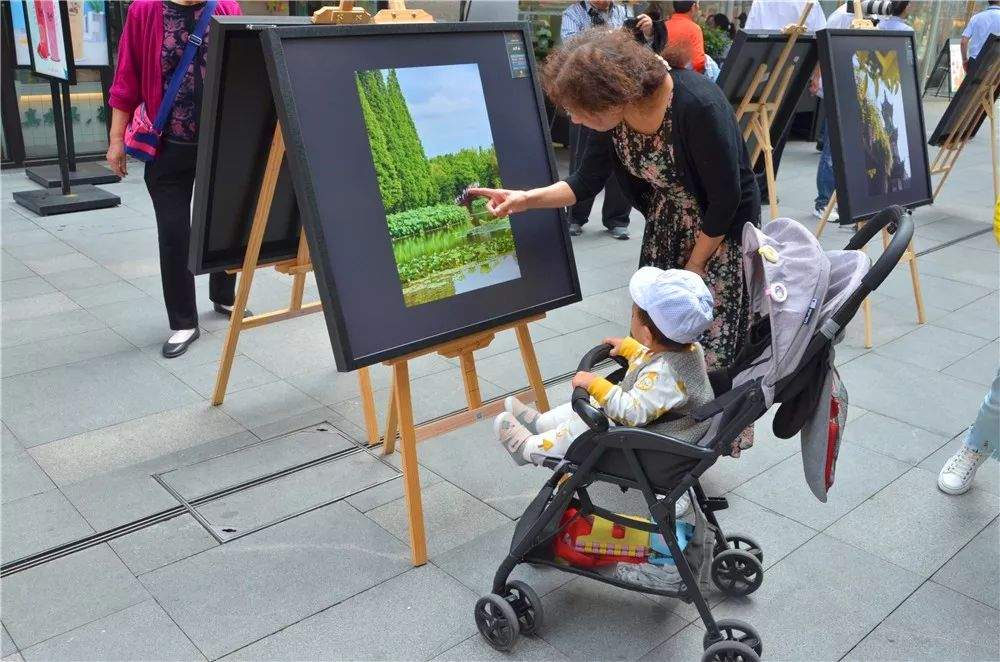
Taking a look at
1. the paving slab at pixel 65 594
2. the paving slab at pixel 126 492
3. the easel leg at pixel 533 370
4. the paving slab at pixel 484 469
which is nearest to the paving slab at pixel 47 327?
the paving slab at pixel 126 492

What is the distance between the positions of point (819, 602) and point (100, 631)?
6.85ft

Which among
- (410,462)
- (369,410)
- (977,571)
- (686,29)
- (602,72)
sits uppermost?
(686,29)

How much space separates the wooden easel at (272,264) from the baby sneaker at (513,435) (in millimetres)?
946

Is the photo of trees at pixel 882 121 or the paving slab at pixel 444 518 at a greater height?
the photo of trees at pixel 882 121

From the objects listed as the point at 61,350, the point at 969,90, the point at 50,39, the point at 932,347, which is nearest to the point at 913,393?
the point at 932,347

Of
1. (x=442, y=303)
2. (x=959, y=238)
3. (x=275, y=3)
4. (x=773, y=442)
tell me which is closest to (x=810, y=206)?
(x=959, y=238)

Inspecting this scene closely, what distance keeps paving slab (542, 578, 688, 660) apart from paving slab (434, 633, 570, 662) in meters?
0.03

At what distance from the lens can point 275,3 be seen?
30.1 ft

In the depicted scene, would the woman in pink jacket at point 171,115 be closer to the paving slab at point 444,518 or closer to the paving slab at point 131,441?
the paving slab at point 131,441

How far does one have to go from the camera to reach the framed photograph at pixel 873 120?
4.60 metres

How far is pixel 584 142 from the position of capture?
632 cm

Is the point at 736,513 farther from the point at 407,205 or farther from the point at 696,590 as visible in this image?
the point at 407,205

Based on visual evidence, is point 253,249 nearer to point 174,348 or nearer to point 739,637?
point 174,348

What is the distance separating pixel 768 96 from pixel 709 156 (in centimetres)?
287
